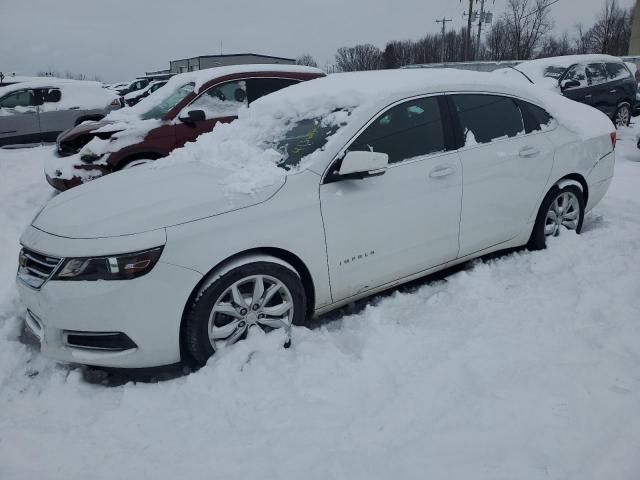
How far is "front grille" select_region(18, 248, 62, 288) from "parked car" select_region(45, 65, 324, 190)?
333 cm

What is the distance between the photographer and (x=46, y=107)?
1148 centimetres

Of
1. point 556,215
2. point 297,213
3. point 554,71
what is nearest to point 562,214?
point 556,215

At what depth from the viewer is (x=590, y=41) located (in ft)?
176

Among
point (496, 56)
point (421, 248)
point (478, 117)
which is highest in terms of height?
point (496, 56)

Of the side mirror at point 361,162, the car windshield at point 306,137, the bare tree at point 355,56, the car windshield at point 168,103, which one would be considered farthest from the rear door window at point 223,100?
the bare tree at point 355,56

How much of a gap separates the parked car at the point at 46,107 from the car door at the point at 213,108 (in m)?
6.61

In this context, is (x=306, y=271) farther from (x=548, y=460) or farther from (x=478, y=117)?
(x=478, y=117)

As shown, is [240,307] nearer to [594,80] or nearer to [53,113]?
[594,80]

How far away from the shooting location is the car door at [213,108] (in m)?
6.15

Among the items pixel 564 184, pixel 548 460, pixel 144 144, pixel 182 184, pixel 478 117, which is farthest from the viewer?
pixel 144 144

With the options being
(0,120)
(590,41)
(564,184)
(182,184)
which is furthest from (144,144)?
(590,41)

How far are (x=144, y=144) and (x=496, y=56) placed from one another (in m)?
50.8

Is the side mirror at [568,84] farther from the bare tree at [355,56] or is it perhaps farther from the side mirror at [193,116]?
the bare tree at [355,56]

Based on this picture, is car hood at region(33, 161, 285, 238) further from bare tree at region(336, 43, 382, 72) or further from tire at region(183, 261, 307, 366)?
bare tree at region(336, 43, 382, 72)
